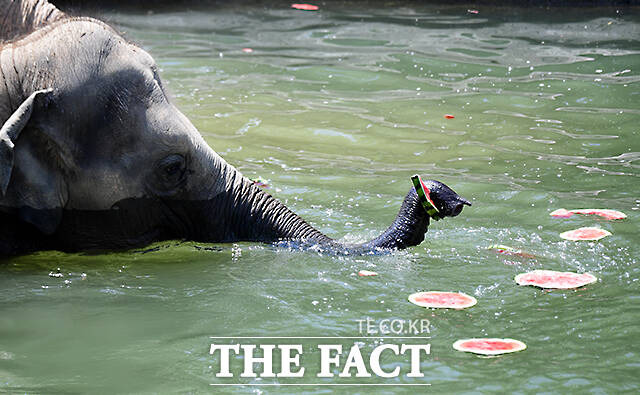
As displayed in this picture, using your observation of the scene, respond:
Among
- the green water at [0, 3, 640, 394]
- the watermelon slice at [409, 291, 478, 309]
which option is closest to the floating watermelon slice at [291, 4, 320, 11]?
the green water at [0, 3, 640, 394]

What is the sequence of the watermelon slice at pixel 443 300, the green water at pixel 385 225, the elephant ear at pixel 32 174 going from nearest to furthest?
the green water at pixel 385 225
the watermelon slice at pixel 443 300
the elephant ear at pixel 32 174

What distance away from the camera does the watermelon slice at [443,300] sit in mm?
4711

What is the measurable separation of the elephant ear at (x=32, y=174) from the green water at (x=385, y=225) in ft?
1.14

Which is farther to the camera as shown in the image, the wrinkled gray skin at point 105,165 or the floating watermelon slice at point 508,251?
the floating watermelon slice at point 508,251

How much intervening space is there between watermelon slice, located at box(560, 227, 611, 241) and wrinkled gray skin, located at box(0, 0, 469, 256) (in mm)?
1001

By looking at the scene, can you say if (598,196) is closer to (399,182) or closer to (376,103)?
(399,182)

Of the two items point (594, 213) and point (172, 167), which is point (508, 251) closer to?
point (594, 213)

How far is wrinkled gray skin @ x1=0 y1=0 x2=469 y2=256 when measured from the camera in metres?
5.14

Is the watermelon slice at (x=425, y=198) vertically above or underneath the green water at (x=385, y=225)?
above

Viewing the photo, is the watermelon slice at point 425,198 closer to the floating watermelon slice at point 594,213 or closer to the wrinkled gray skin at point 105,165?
the wrinkled gray skin at point 105,165

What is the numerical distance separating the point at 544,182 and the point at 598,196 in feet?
1.65

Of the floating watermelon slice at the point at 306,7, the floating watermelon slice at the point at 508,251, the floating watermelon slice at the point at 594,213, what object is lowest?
the floating watermelon slice at the point at 508,251

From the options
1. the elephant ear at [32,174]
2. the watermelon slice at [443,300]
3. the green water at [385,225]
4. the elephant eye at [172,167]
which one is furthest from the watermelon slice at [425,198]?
the elephant ear at [32,174]

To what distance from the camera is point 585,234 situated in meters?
5.92
